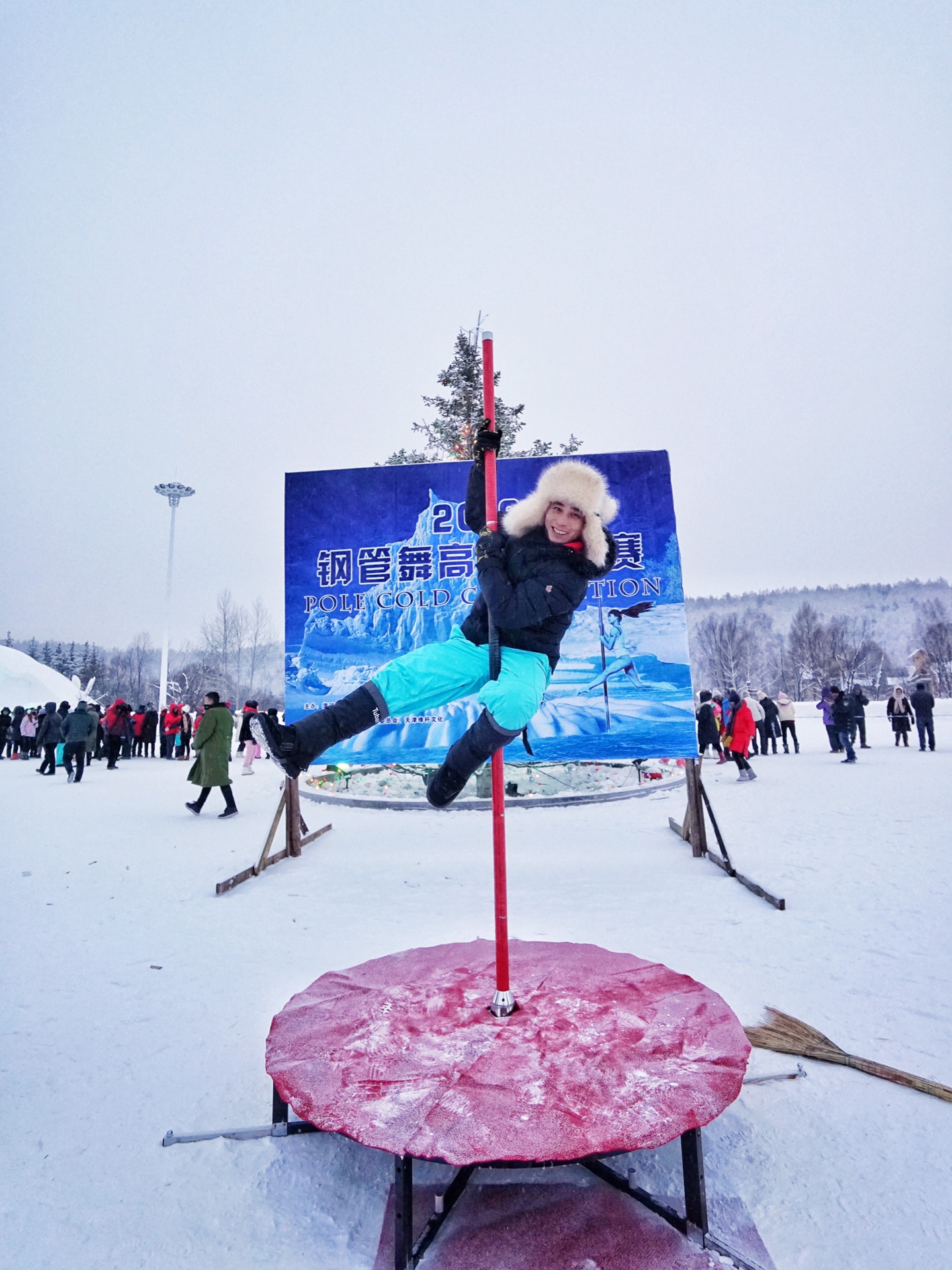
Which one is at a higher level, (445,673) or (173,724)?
(173,724)

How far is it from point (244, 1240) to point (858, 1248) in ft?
6.09

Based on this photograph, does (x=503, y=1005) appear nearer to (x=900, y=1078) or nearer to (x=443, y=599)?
(x=900, y=1078)

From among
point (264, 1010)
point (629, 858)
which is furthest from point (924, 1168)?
point (629, 858)

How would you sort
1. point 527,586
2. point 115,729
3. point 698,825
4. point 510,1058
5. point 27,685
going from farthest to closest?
point 27,685 → point 115,729 → point 698,825 → point 527,586 → point 510,1058

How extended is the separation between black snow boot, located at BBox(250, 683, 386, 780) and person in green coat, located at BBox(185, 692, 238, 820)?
21.7ft

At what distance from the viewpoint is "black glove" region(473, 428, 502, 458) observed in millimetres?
3221

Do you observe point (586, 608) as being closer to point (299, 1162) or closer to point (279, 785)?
point (299, 1162)

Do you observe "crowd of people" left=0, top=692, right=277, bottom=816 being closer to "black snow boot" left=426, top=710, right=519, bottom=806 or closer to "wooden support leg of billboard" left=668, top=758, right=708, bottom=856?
"wooden support leg of billboard" left=668, top=758, right=708, bottom=856

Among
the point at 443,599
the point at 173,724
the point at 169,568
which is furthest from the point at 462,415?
the point at 169,568

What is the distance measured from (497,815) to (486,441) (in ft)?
5.99

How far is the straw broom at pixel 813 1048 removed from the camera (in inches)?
108

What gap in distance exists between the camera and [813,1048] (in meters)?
3.01

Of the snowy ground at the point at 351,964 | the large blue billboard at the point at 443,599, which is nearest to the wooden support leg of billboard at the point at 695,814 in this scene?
the snowy ground at the point at 351,964

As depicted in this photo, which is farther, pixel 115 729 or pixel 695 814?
pixel 115 729
